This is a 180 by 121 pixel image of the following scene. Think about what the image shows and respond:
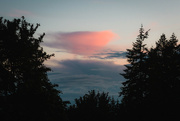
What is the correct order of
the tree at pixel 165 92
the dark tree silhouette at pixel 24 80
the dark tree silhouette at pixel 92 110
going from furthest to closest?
the dark tree silhouette at pixel 92 110
the tree at pixel 165 92
the dark tree silhouette at pixel 24 80

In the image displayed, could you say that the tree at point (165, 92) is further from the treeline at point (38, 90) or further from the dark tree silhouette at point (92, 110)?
the dark tree silhouette at point (92, 110)

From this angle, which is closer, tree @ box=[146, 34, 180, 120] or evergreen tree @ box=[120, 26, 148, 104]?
tree @ box=[146, 34, 180, 120]

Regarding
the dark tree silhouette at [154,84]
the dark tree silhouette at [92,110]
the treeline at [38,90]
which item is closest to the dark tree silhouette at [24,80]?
the treeline at [38,90]

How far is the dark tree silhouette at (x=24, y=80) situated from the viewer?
11.2 meters

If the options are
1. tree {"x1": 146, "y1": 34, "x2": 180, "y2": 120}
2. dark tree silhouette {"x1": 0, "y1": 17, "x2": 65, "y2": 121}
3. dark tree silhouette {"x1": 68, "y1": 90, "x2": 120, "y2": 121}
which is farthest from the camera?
dark tree silhouette {"x1": 68, "y1": 90, "x2": 120, "y2": 121}

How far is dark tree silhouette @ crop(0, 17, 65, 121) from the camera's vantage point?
11227mm

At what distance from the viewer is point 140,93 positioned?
2494cm

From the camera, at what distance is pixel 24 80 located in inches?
535

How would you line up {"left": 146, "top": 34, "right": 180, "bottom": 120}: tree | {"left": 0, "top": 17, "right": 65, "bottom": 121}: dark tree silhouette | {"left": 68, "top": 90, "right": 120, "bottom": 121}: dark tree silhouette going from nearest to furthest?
{"left": 0, "top": 17, "right": 65, "bottom": 121}: dark tree silhouette → {"left": 146, "top": 34, "right": 180, "bottom": 120}: tree → {"left": 68, "top": 90, "right": 120, "bottom": 121}: dark tree silhouette

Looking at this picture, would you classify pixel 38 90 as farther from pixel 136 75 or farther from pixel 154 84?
pixel 136 75

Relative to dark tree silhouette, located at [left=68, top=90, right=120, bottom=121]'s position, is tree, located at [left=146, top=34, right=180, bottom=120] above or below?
above

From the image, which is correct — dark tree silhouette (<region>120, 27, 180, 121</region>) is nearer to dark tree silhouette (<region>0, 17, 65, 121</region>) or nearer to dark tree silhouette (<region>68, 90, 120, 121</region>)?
dark tree silhouette (<region>68, 90, 120, 121</region>)

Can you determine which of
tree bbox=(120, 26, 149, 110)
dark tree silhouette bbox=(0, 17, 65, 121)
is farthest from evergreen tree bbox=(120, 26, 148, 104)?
dark tree silhouette bbox=(0, 17, 65, 121)

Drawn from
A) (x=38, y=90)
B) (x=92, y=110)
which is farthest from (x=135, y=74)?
(x=38, y=90)
